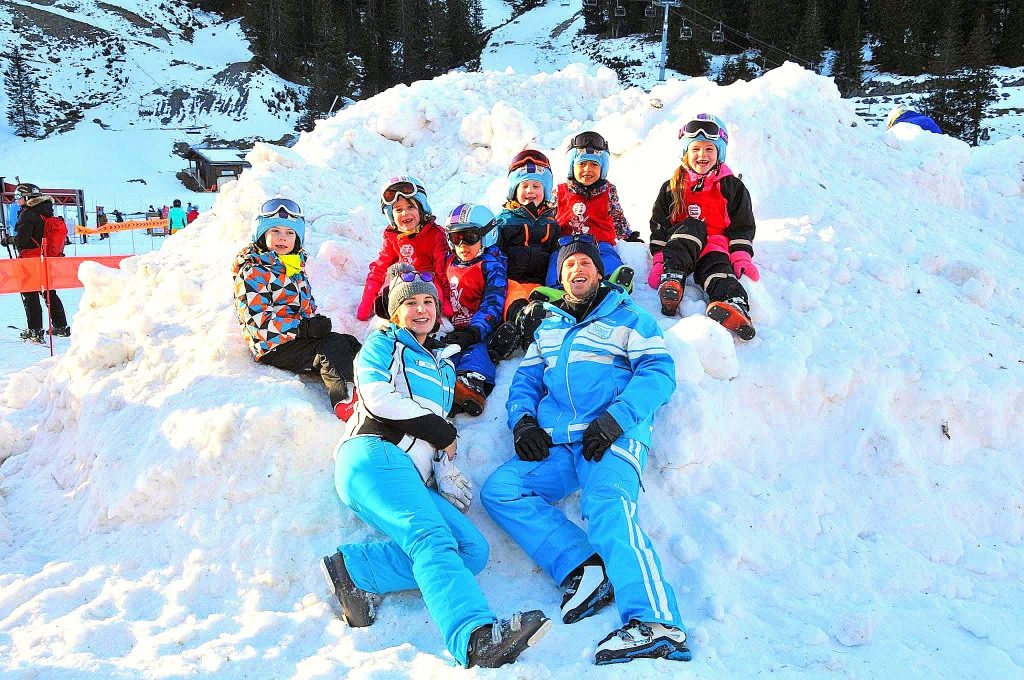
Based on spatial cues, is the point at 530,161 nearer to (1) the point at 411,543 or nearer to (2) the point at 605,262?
(2) the point at 605,262

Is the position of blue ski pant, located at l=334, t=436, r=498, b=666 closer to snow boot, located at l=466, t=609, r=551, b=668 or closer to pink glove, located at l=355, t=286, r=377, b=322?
snow boot, located at l=466, t=609, r=551, b=668

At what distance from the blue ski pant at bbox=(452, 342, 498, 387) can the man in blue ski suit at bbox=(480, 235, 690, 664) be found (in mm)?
386

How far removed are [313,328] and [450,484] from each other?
1402mm

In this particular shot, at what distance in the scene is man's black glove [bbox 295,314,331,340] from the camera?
12.7 ft

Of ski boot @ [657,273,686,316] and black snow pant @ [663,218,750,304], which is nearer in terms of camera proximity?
black snow pant @ [663,218,750,304]

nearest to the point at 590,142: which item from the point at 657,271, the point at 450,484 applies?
the point at 657,271

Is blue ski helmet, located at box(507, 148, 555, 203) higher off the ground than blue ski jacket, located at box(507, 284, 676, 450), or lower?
higher

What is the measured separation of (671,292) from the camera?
162 inches

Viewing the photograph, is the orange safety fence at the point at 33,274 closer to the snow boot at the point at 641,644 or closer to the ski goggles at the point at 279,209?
the ski goggles at the point at 279,209

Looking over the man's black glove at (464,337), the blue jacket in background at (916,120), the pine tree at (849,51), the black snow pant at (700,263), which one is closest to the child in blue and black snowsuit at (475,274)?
the man's black glove at (464,337)

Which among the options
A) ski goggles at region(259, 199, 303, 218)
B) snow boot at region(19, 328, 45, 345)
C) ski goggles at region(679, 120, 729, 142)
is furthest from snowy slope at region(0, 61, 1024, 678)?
snow boot at region(19, 328, 45, 345)

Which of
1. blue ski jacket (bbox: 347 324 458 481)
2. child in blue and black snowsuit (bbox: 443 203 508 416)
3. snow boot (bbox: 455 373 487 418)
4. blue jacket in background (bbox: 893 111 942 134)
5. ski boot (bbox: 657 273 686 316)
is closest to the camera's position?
blue ski jacket (bbox: 347 324 458 481)

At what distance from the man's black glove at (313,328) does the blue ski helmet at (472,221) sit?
1125 millimetres

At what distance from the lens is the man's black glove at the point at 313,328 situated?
3.87 meters
